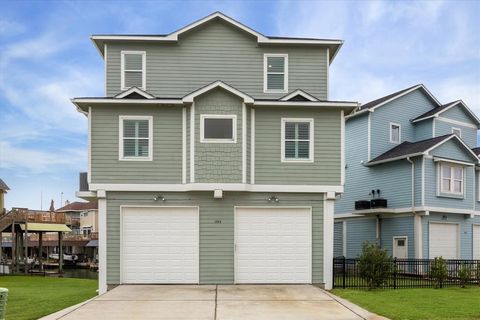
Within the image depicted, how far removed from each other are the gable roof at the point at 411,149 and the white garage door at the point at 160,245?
1221 cm

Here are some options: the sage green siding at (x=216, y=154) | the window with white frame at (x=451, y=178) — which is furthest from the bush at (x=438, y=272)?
the sage green siding at (x=216, y=154)

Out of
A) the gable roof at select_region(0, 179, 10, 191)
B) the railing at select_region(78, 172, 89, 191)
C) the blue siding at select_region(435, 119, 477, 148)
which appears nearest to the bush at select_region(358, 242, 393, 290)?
the railing at select_region(78, 172, 89, 191)

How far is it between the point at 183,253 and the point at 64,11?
11.0 metres

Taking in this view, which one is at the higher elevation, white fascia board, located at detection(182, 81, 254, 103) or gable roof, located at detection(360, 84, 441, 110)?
gable roof, located at detection(360, 84, 441, 110)

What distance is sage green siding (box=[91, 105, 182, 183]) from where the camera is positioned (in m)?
15.6

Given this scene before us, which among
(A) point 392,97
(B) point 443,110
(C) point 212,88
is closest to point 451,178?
(B) point 443,110

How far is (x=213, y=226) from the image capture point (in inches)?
620

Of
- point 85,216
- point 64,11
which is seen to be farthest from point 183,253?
point 85,216

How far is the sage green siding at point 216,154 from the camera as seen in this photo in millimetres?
15398

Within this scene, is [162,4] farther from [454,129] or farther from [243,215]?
[454,129]

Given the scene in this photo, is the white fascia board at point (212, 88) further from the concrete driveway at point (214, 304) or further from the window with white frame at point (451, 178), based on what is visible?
the window with white frame at point (451, 178)

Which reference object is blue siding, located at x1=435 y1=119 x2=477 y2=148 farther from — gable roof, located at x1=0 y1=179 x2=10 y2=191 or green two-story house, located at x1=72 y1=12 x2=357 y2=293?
gable roof, located at x1=0 y1=179 x2=10 y2=191

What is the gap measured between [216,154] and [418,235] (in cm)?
1243

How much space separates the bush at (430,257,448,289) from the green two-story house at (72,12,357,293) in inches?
168
